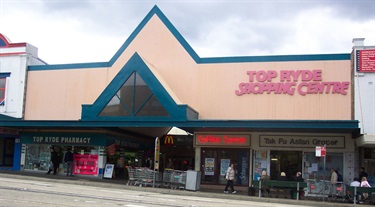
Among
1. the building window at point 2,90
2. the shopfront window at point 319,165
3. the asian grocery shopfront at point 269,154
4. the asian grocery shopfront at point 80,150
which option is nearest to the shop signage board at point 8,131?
the asian grocery shopfront at point 80,150

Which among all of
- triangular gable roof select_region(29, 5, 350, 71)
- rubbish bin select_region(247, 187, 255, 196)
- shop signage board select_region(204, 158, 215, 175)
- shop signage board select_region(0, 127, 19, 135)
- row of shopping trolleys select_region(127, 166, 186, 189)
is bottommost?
rubbish bin select_region(247, 187, 255, 196)

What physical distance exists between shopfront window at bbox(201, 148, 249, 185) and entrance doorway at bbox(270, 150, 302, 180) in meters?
1.57

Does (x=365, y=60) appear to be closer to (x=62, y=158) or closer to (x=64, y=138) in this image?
(x=64, y=138)

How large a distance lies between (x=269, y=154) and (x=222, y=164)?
291 cm

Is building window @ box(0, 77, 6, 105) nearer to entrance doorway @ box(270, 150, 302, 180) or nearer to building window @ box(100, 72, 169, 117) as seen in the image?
building window @ box(100, 72, 169, 117)

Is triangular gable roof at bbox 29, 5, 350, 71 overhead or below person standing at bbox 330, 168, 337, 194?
overhead

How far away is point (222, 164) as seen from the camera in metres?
26.4

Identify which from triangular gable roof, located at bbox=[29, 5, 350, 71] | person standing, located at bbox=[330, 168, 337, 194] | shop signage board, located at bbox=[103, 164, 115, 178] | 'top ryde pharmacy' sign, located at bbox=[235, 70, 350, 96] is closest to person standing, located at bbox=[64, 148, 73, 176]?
shop signage board, located at bbox=[103, 164, 115, 178]

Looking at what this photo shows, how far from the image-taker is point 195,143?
26828mm

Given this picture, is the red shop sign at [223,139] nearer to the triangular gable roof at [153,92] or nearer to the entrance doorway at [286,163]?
the triangular gable roof at [153,92]

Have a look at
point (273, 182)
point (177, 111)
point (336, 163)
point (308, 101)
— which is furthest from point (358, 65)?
point (177, 111)

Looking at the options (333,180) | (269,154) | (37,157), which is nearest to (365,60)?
(333,180)

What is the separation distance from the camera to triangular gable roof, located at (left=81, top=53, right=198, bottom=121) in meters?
24.4

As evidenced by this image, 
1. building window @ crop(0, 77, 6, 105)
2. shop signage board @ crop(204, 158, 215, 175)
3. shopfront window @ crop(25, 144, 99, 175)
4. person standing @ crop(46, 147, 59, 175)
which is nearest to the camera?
shop signage board @ crop(204, 158, 215, 175)
